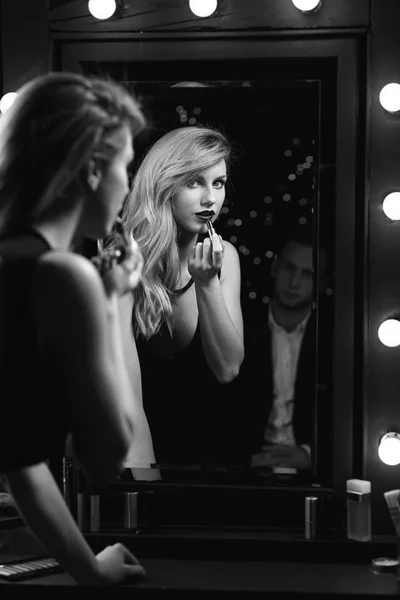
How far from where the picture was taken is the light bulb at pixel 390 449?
5.19ft

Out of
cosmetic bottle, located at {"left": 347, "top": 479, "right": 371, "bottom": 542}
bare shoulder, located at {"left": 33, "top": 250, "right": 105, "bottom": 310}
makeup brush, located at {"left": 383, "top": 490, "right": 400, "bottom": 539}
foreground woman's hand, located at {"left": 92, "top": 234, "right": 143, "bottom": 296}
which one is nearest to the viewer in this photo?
bare shoulder, located at {"left": 33, "top": 250, "right": 105, "bottom": 310}

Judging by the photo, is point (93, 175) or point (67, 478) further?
point (67, 478)

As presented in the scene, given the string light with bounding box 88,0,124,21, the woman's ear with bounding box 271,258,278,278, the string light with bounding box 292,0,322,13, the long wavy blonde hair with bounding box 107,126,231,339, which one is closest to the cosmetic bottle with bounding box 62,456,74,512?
the long wavy blonde hair with bounding box 107,126,231,339

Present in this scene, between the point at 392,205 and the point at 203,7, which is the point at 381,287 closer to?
the point at 392,205

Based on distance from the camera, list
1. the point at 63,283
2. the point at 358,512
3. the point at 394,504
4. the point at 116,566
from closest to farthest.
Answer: the point at 63,283, the point at 116,566, the point at 394,504, the point at 358,512

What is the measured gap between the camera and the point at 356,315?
162cm

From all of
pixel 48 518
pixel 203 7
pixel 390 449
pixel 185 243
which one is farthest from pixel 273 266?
pixel 48 518

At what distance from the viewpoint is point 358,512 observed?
5.10 feet

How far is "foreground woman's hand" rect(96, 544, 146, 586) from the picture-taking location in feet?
3.78

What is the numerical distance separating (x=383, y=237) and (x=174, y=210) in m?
0.42

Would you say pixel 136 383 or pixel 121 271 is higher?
pixel 121 271

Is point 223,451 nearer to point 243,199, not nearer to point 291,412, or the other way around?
point 291,412

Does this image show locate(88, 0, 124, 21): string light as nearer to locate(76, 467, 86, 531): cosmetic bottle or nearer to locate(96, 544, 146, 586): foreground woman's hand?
locate(76, 467, 86, 531): cosmetic bottle

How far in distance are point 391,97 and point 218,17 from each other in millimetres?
383
